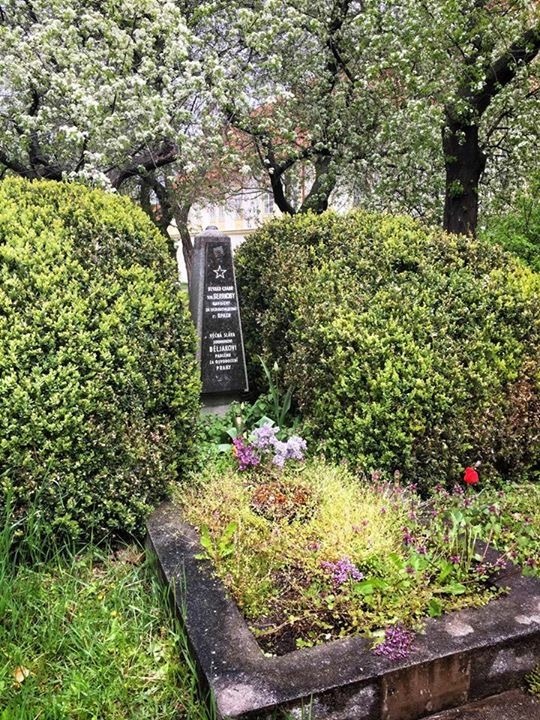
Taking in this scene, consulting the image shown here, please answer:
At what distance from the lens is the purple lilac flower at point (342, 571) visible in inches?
104

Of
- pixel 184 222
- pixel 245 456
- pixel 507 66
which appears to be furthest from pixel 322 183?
pixel 245 456

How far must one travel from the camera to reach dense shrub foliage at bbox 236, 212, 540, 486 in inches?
148

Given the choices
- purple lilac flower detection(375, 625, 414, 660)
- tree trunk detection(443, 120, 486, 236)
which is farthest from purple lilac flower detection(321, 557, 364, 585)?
tree trunk detection(443, 120, 486, 236)

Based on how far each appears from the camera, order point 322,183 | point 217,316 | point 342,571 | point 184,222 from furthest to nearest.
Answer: point 184,222
point 322,183
point 217,316
point 342,571

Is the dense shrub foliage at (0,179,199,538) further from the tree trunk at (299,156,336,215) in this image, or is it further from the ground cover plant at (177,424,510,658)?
the tree trunk at (299,156,336,215)

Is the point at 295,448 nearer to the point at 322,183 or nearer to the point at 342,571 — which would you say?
the point at 342,571

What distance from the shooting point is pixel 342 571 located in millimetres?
2660

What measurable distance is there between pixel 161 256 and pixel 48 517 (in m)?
1.80

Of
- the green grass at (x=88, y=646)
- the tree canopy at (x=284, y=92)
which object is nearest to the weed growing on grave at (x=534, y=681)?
the green grass at (x=88, y=646)

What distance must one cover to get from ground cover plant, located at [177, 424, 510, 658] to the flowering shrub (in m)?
0.16

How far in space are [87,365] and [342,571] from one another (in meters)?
1.72

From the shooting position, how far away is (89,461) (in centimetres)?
317

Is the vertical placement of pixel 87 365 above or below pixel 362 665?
above

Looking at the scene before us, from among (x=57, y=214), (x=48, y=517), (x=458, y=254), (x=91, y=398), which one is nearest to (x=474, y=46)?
(x=458, y=254)
